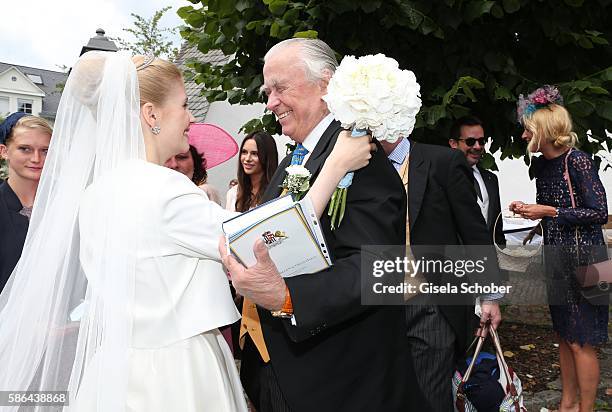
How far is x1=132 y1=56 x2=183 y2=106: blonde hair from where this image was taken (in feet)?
7.16

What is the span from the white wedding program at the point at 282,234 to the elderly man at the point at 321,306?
0.16 feet

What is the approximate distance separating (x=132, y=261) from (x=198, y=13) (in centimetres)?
380

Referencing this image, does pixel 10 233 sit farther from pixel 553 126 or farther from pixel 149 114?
pixel 553 126

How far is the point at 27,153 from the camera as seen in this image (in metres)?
3.18

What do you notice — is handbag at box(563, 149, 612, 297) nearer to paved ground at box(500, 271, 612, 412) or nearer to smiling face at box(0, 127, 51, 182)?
paved ground at box(500, 271, 612, 412)

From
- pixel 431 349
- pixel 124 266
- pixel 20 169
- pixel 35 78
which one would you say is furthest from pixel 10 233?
pixel 35 78

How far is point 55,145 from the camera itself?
242 cm

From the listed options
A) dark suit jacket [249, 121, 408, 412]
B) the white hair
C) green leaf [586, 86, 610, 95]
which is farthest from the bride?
green leaf [586, 86, 610, 95]

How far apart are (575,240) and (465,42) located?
6.35ft

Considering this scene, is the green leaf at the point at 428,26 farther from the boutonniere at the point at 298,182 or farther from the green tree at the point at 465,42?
the boutonniere at the point at 298,182

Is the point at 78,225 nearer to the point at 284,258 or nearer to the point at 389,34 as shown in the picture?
the point at 284,258

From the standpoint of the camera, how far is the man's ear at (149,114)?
7.17 feet

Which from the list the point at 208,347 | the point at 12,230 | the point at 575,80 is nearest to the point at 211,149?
the point at 12,230

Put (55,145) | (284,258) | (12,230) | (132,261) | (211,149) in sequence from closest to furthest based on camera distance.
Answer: (284,258) < (132,261) < (55,145) < (12,230) < (211,149)
